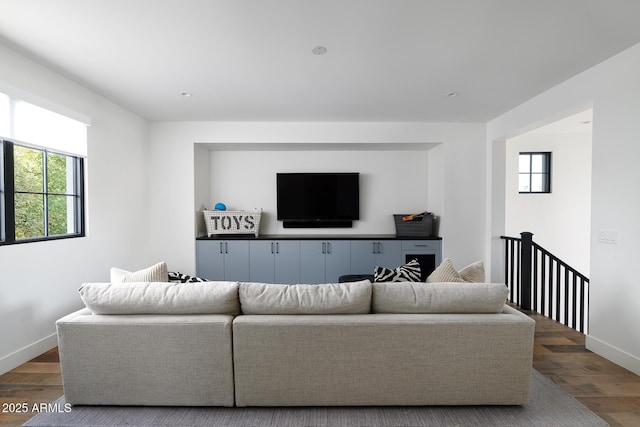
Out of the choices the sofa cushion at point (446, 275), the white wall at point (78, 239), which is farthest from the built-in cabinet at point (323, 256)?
the sofa cushion at point (446, 275)

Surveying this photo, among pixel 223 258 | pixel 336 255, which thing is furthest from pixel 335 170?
pixel 223 258

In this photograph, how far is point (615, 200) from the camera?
264 cm

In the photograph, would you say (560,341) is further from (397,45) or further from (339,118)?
(339,118)

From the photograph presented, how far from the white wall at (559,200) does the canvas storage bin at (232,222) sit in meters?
4.31

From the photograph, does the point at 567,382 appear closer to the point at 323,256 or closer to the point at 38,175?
the point at 323,256

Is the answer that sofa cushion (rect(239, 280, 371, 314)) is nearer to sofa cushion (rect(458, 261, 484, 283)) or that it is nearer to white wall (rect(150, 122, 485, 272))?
sofa cushion (rect(458, 261, 484, 283))

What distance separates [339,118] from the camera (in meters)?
4.38

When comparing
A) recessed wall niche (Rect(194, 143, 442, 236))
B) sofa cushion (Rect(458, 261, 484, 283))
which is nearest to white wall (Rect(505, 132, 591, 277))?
recessed wall niche (Rect(194, 143, 442, 236))

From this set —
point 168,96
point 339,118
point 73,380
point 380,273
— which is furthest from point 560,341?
point 168,96

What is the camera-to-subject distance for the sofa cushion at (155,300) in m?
1.91

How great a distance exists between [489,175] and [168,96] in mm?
4278

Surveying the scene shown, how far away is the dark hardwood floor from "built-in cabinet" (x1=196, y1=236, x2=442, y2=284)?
2039mm

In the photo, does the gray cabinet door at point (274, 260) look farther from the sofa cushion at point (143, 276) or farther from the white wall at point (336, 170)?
the sofa cushion at point (143, 276)

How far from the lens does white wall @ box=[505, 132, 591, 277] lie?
5500 millimetres
